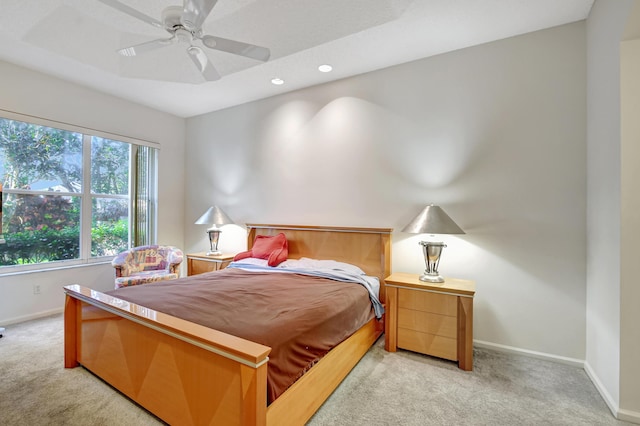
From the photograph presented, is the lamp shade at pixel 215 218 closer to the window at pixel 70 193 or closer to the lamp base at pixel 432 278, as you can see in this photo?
the window at pixel 70 193

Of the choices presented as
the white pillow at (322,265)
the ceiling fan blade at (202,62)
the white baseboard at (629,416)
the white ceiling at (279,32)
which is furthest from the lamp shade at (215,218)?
the white baseboard at (629,416)

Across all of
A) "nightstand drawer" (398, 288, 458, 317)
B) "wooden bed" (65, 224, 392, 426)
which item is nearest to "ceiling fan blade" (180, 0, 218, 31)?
"wooden bed" (65, 224, 392, 426)

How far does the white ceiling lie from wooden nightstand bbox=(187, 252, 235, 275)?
88.1 inches

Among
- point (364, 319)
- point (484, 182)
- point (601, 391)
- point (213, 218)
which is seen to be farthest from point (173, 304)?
point (601, 391)

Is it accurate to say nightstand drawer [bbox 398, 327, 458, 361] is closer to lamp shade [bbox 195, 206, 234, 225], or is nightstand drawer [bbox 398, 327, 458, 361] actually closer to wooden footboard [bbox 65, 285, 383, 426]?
wooden footboard [bbox 65, 285, 383, 426]

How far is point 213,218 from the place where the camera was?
407 centimetres

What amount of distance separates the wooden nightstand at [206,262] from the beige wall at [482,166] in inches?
41.7

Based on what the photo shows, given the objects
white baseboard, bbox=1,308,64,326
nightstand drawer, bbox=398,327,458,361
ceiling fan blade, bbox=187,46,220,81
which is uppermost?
ceiling fan blade, bbox=187,46,220,81

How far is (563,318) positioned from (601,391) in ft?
1.84

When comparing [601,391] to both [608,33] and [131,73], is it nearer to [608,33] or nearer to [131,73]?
[608,33]

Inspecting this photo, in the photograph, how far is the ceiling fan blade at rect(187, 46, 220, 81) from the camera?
2050mm

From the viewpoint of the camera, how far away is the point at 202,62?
2221 millimetres

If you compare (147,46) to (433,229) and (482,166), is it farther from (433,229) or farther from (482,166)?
(482,166)

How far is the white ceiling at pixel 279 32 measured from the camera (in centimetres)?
221
